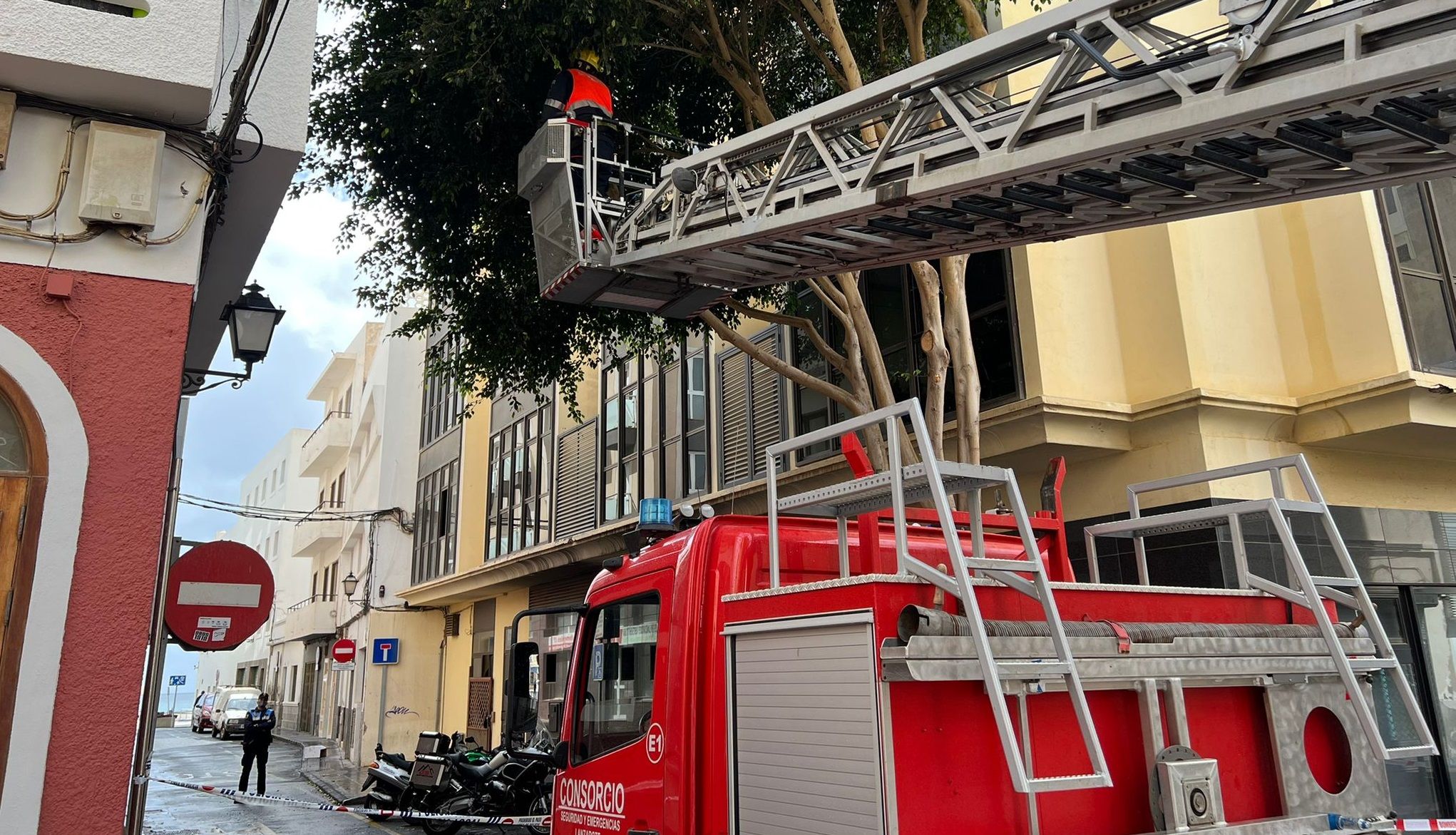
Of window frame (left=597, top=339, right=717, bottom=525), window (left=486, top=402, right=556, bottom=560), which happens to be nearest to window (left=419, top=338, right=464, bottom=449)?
window (left=486, top=402, right=556, bottom=560)

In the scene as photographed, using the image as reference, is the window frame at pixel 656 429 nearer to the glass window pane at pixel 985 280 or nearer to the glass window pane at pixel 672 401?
the glass window pane at pixel 672 401

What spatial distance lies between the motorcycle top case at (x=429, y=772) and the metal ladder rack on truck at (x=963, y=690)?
28.5ft

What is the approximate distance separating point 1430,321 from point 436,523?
22956mm

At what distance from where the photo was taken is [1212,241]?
10.6 metres

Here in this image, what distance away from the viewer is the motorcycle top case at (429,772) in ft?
42.4

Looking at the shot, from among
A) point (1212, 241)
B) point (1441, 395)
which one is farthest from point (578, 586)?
point (1441, 395)

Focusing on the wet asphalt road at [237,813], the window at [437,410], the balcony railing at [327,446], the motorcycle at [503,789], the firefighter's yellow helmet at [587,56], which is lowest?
the wet asphalt road at [237,813]

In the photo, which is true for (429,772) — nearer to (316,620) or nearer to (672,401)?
(672,401)

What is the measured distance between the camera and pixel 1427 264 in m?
10.6

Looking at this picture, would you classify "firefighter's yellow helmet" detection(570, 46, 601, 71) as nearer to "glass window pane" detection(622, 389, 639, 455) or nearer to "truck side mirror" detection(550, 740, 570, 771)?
"truck side mirror" detection(550, 740, 570, 771)

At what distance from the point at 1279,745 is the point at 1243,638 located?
0.45 meters

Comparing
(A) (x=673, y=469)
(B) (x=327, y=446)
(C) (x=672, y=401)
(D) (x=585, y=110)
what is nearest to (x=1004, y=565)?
(D) (x=585, y=110)

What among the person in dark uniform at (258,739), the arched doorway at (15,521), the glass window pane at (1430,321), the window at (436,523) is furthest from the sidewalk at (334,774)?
the glass window pane at (1430,321)

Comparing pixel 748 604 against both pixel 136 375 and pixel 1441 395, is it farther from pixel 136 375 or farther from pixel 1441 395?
pixel 1441 395
